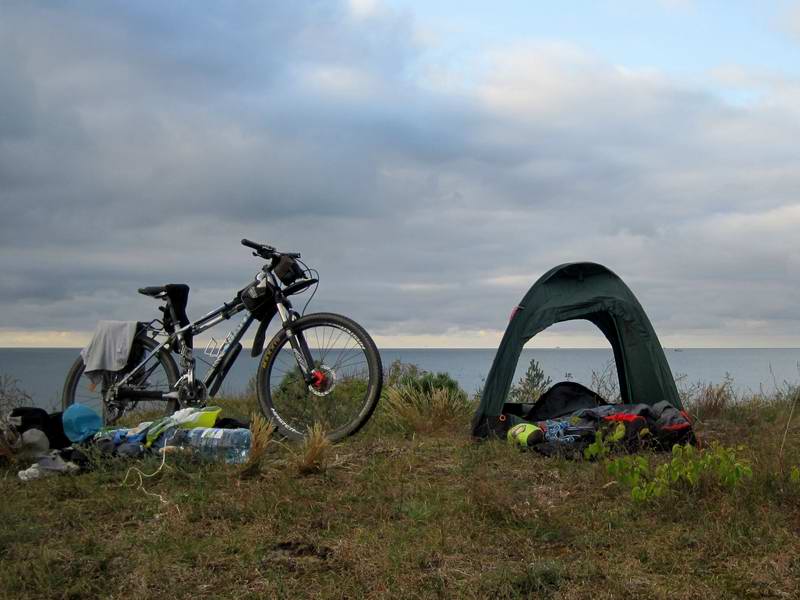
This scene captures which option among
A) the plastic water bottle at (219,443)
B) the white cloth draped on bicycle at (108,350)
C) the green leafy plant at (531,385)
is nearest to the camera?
the plastic water bottle at (219,443)

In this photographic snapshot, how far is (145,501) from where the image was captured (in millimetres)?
5188

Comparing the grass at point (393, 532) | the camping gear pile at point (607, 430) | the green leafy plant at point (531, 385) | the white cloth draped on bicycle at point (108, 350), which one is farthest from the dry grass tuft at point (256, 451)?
the green leafy plant at point (531, 385)

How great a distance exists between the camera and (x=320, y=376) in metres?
6.55

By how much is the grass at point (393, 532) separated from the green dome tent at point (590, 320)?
1.38 metres

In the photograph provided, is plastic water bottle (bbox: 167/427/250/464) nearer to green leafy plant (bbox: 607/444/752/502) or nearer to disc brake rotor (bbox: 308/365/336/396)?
disc brake rotor (bbox: 308/365/336/396)

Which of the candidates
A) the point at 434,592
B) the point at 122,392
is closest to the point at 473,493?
the point at 434,592

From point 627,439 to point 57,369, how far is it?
7.44m

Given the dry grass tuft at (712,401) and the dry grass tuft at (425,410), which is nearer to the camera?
the dry grass tuft at (425,410)

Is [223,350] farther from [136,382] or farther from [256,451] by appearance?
[256,451]

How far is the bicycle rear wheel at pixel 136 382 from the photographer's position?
800cm

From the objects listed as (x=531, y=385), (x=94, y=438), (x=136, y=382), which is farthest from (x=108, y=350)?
(x=531, y=385)

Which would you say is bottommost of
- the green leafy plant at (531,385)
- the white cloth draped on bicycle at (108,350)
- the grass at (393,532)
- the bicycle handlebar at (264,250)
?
the grass at (393,532)

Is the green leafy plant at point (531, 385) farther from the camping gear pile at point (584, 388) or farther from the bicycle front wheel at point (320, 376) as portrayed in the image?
the bicycle front wheel at point (320, 376)

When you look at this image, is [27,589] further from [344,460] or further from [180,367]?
[180,367]
